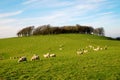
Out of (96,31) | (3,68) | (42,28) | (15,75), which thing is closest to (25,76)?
(15,75)

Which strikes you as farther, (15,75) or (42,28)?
(42,28)

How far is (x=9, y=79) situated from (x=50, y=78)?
347cm

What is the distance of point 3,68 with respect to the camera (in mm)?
26359

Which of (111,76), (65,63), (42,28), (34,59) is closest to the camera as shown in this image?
(111,76)

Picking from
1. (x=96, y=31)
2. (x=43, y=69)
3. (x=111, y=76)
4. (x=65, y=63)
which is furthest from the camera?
(x=96, y=31)

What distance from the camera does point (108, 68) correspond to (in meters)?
23.9

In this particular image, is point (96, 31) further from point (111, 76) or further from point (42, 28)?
point (111, 76)

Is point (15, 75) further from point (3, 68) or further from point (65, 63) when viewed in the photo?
point (65, 63)

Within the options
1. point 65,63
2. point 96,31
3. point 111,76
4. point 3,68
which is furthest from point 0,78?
point 96,31

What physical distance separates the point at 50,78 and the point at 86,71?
335 cm

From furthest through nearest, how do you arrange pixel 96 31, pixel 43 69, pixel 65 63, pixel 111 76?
1. pixel 96 31
2. pixel 65 63
3. pixel 43 69
4. pixel 111 76

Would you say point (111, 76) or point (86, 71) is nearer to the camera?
point (111, 76)

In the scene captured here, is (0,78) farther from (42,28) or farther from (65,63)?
(42,28)

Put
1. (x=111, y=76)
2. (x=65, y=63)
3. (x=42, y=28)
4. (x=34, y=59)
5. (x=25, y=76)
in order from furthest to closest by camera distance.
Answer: (x=42, y=28)
(x=34, y=59)
(x=65, y=63)
(x=25, y=76)
(x=111, y=76)
